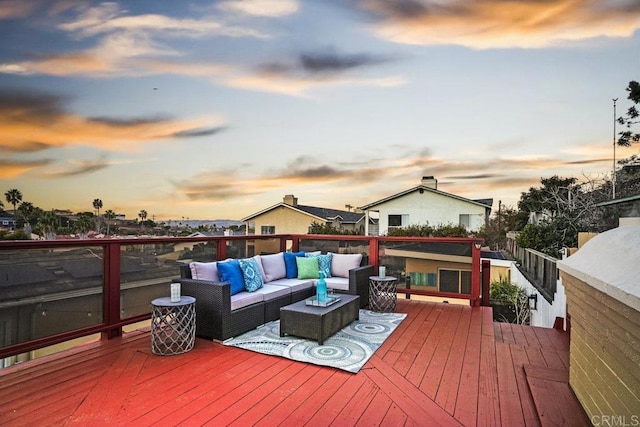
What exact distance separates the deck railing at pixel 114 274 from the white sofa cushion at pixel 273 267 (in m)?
0.52

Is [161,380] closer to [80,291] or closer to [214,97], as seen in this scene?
[80,291]

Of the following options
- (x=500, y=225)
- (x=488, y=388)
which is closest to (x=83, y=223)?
(x=488, y=388)

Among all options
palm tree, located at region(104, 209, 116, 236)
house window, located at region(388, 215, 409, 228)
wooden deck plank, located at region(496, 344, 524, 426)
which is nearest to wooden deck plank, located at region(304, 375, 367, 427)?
wooden deck plank, located at region(496, 344, 524, 426)

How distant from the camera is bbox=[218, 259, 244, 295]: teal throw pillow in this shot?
423 cm

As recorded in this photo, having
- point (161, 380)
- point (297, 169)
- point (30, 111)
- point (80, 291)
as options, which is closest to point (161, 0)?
point (30, 111)

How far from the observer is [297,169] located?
11.6 metres

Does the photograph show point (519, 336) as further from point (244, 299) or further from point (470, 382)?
point (244, 299)

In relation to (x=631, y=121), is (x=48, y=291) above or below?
below

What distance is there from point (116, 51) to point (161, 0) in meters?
1.33

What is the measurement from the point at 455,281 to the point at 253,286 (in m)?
3.29

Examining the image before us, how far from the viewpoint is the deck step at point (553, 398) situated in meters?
2.25

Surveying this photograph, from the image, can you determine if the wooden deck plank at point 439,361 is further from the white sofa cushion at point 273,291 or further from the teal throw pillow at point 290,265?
the teal throw pillow at point 290,265

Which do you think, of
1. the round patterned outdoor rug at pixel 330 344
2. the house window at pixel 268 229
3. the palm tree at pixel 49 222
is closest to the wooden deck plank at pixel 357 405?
the round patterned outdoor rug at pixel 330 344

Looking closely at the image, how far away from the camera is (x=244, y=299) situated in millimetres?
4082
